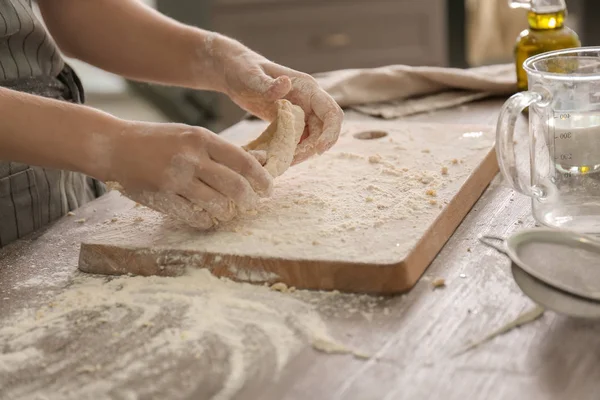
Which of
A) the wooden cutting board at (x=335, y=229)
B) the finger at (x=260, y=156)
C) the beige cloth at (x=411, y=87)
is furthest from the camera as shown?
the beige cloth at (x=411, y=87)

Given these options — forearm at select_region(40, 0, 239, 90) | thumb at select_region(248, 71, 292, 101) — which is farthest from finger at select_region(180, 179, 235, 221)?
forearm at select_region(40, 0, 239, 90)

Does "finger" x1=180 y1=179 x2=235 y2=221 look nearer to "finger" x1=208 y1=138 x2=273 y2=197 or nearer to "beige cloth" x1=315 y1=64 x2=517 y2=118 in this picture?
"finger" x1=208 y1=138 x2=273 y2=197

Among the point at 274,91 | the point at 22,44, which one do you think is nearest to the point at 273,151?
the point at 274,91

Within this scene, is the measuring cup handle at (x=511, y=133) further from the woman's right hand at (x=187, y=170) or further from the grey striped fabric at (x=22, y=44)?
the grey striped fabric at (x=22, y=44)

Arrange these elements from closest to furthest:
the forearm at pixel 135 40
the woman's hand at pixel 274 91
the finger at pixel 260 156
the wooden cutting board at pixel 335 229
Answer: the wooden cutting board at pixel 335 229 → the finger at pixel 260 156 → the woman's hand at pixel 274 91 → the forearm at pixel 135 40

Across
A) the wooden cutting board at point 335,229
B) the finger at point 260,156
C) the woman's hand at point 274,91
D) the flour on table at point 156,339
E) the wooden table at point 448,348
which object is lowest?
the wooden table at point 448,348

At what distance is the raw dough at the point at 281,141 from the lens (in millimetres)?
1032

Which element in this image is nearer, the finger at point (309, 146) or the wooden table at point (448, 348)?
the wooden table at point (448, 348)

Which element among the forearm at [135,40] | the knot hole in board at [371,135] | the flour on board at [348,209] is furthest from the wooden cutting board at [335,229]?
the forearm at [135,40]

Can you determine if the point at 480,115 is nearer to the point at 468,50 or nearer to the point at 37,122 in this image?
the point at 37,122

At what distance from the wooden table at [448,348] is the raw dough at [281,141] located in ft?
0.77

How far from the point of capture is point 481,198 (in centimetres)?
111

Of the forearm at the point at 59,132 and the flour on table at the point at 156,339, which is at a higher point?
the forearm at the point at 59,132

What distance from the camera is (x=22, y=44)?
4.01 feet
